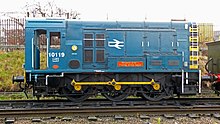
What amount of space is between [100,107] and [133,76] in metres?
1.90

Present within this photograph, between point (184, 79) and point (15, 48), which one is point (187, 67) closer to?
point (184, 79)

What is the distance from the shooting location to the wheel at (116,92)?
10.7m

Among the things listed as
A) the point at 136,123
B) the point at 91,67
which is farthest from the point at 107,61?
the point at 136,123

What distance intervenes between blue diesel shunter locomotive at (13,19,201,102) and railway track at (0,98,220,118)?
373 mm

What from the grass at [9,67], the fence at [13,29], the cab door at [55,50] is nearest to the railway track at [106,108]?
the cab door at [55,50]

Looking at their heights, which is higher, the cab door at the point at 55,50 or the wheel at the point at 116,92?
the cab door at the point at 55,50

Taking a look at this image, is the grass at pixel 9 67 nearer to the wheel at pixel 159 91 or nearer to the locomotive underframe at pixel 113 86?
the locomotive underframe at pixel 113 86

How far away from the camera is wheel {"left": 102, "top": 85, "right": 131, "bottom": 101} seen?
10688 millimetres

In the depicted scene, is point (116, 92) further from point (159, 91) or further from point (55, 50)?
point (55, 50)

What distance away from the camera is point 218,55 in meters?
12.0

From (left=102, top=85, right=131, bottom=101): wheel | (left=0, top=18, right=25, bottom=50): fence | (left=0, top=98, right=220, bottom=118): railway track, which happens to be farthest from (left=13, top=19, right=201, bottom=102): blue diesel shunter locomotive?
(left=0, top=18, right=25, bottom=50): fence

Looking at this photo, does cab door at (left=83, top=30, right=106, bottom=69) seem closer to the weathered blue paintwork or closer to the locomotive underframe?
the weathered blue paintwork

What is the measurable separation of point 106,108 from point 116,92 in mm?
1267

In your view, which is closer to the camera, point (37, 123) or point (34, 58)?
point (37, 123)
